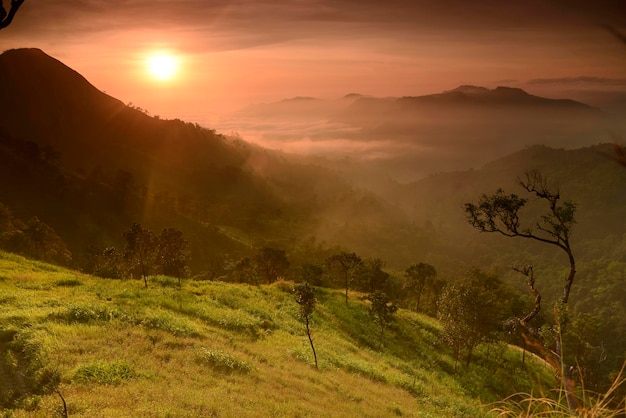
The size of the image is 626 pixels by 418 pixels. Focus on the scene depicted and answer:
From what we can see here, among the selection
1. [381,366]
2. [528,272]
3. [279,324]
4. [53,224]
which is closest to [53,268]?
[279,324]

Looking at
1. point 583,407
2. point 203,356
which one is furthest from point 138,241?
point 583,407

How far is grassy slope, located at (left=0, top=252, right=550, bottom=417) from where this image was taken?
19016 millimetres

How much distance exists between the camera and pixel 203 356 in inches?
1028

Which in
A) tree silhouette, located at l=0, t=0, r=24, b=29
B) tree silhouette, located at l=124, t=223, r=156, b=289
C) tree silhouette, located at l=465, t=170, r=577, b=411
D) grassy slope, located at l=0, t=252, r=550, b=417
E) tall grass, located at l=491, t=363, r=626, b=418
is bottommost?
grassy slope, located at l=0, t=252, r=550, b=417

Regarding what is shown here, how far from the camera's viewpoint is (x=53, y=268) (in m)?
50.3

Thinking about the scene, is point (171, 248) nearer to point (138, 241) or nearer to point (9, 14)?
point (138, 241)

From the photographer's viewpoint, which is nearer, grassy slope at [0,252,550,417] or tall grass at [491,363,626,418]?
tall grass at [491,363,626,418]

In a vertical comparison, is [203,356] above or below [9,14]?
below

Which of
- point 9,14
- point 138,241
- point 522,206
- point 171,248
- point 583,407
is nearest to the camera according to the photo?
point 583,407

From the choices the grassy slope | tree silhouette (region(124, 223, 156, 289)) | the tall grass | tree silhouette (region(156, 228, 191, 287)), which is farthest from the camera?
tree silhouette (region(156, 228, 191, 287))

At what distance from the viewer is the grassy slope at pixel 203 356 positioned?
19016 millimetres

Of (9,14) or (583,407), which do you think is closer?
(583,407)

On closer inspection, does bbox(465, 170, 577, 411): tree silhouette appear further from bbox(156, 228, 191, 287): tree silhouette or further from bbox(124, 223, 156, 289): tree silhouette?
bbox(124, 223, 156, 289): tree silhouette

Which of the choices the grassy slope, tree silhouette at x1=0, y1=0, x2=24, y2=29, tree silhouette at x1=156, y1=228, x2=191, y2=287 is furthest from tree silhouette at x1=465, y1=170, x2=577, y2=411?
tree silhouette at x1=156, y1=228, x2=191, y2=287
